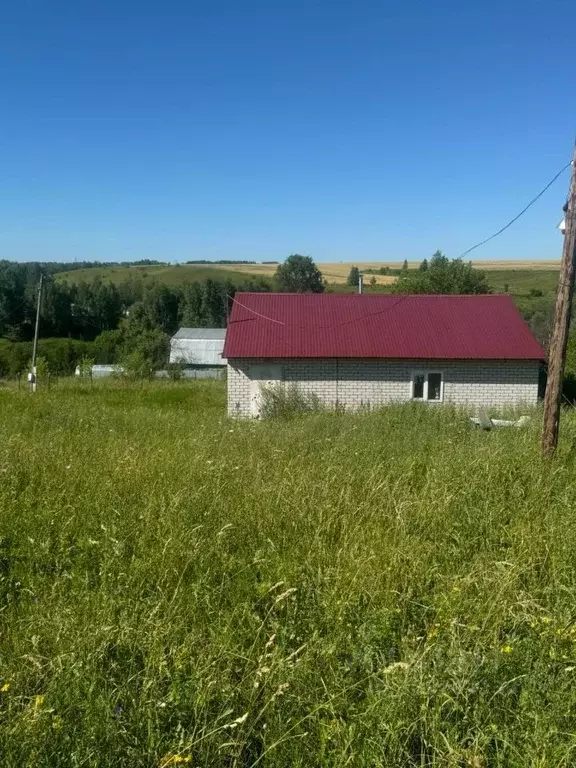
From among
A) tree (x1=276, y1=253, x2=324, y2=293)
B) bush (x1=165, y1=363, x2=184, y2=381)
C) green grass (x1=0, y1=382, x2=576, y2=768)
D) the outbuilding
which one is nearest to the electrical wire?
green grass (x1=0, y1=382, x2=576, y2=768)

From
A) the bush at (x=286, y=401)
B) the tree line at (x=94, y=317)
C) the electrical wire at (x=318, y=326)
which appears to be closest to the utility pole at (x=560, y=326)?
the bush at (x=286, y=401)

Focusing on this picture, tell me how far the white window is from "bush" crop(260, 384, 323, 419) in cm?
326

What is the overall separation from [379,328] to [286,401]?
15.0 feet

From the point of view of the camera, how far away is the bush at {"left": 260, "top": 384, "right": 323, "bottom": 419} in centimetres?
1822

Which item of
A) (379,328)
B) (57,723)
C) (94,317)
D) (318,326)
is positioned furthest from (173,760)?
(94,317)

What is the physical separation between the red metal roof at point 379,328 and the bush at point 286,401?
1.17 meters

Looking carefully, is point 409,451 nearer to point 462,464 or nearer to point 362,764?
point 462,464

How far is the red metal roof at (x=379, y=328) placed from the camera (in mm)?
19234

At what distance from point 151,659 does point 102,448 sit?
554 cm

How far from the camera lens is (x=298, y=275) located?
86312 millimetres

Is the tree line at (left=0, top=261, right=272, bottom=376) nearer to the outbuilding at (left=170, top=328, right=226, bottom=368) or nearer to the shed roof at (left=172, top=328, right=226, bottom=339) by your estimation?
the outbuilding at (left=170, top=328, right=226, bottom=368)

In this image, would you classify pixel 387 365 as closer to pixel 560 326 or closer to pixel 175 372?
pixel 560 326

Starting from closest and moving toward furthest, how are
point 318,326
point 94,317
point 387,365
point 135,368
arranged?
point 387,365, point 318,326, point 135,368, point 94,317

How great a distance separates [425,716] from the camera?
8.59 ft
